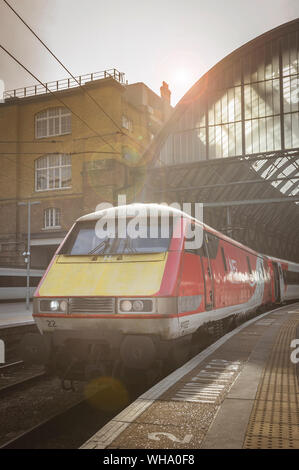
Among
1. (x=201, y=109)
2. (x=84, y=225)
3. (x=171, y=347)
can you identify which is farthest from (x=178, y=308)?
(x=201, y=109)

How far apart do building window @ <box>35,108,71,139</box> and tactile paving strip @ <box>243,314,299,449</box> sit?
34.1 m

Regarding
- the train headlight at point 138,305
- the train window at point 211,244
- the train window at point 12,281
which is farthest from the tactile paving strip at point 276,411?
the train window at point 12,281

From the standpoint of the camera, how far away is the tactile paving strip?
4000 millimetres

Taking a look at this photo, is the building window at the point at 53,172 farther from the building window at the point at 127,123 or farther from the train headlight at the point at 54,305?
the train headlight at the point at 54,305

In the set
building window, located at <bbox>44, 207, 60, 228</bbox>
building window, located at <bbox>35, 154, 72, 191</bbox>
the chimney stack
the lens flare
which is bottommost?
the lens flare

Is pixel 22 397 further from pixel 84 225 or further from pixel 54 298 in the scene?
pixel 84 225

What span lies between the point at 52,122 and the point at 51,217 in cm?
806

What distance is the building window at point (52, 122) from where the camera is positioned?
127ft

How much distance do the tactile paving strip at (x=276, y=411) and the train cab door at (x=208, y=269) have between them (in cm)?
179

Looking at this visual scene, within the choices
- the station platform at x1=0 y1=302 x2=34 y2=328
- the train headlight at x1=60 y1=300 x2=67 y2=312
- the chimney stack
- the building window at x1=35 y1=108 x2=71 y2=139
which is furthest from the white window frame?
the train headlight at x1=60 y1=300 x2=67 y2=312

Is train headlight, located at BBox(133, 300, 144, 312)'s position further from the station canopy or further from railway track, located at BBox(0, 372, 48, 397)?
the station canopy

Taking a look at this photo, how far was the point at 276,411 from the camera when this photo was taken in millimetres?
4828

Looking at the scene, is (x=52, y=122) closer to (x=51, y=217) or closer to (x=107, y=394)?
(x=51, y=217)

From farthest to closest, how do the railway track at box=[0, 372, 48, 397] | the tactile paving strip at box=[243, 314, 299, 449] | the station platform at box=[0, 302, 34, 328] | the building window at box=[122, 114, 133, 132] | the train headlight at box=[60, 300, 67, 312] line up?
1. the building window at box=[122, 114, 133, 132]
2. the station platform at box=[0, 302, 34, 328]
3. the railway track at box=[0, 372, 48, 397]
4. the train headlight at box=[60, 300, 67, 312]
5. the tactile paving strip at box=[243, 314, 299, 449]
